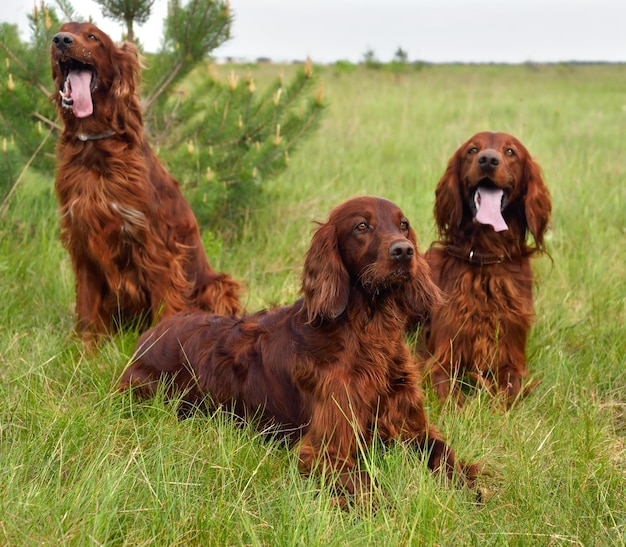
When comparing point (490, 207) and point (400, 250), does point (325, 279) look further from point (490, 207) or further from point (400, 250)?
point (490, 207)

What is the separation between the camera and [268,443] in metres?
2.79

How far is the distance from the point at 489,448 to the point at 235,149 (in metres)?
3.45

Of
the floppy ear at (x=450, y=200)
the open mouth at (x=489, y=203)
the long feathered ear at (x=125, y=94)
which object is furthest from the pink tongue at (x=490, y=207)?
the long feathered ear at (x=125, y=94)

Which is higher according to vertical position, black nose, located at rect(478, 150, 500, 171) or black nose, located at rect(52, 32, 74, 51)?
black nose, located at rect(52, 32, 74, 51)

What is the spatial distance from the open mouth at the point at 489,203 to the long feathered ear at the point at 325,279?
3.60ft

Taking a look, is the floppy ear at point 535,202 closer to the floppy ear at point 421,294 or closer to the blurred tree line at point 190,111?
the floppy ear at point 421,294

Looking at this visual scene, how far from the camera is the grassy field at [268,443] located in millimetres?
2150

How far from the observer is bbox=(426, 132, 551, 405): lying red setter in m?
3.56

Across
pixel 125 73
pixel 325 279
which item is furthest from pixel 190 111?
pixel 325 279

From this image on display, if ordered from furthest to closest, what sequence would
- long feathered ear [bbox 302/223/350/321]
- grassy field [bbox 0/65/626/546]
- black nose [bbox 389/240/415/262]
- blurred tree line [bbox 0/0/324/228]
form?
blurred tree line [bbox 0/0/324/228] < long feathered ear [bbox 302/223/350/321] < black nose [bbox 389/240/415/262] < grassy field [bbox 0/65/626/546]

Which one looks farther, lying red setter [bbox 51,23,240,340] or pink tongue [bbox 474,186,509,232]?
lying red setter [bbox 51,23,240,340]

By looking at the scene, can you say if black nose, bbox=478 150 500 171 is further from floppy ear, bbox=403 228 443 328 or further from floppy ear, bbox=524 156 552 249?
floppy ear, bbox=403 228 443 328

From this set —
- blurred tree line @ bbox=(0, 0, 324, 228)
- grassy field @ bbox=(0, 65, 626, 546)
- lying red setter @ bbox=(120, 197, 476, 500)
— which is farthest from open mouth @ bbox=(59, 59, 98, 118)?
lying red setter @ bbox=(120, 197, 476, 500)

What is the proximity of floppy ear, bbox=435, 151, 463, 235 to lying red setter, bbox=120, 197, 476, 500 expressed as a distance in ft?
3.25
